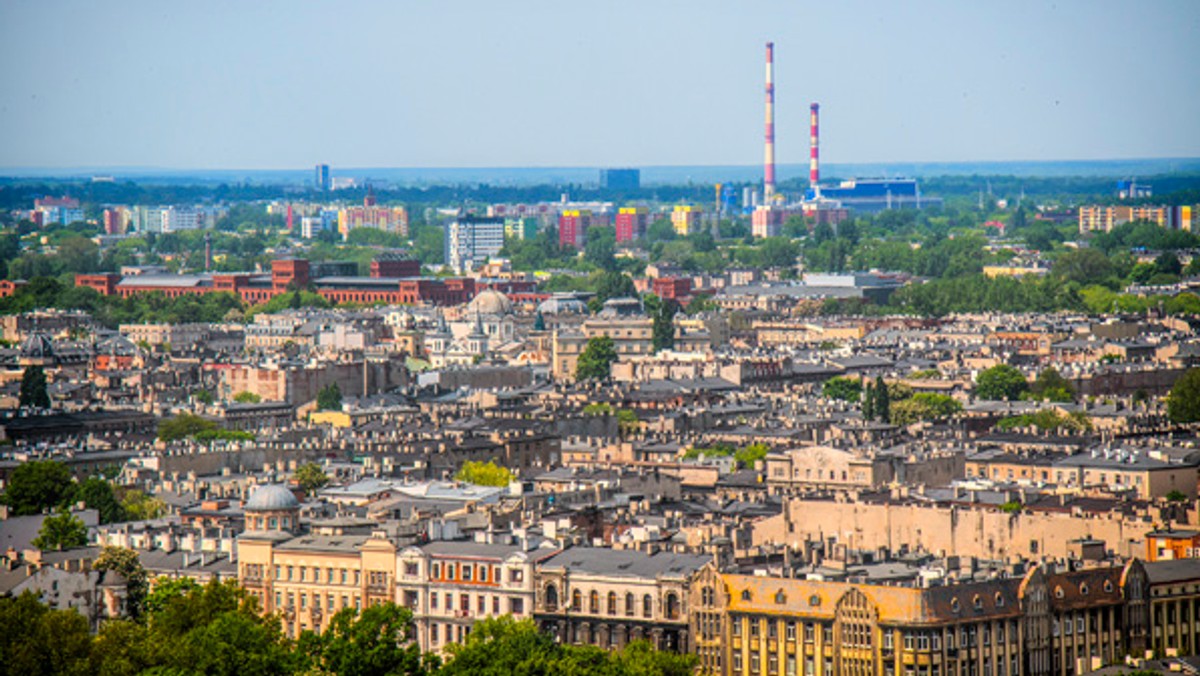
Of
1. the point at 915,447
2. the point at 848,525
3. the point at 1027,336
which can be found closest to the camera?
the point at 848,525

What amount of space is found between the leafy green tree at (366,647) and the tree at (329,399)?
52466mm

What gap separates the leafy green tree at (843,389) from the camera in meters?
105

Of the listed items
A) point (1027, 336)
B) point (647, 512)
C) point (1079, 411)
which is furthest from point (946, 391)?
point (647, 512)

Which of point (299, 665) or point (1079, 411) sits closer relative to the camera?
point (299, 665)

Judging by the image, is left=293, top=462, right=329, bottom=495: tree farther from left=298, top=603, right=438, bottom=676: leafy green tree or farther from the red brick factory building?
the red brick factory building

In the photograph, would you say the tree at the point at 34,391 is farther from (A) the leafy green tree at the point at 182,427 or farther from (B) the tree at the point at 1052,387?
(B) the tree at the point at 1052,387

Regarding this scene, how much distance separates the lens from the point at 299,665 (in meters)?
49.3

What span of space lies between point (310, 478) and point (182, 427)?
22.0 meters

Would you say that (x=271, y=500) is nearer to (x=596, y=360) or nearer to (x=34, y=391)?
(x=34, y=391)

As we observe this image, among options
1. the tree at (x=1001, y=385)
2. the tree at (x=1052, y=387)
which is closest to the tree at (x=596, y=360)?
the tree at (x=1001, y=385)

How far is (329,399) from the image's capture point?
343ft

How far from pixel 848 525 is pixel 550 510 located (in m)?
6.10

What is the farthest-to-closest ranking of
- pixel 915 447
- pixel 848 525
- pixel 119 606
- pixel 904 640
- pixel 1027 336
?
1. pixel 1027 336
2. pixel 915 447
3. pixel 848 525
4. pixel 119 606
5. pixel 904 640

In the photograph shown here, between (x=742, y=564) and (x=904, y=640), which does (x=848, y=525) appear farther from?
(x=904, y=640)
